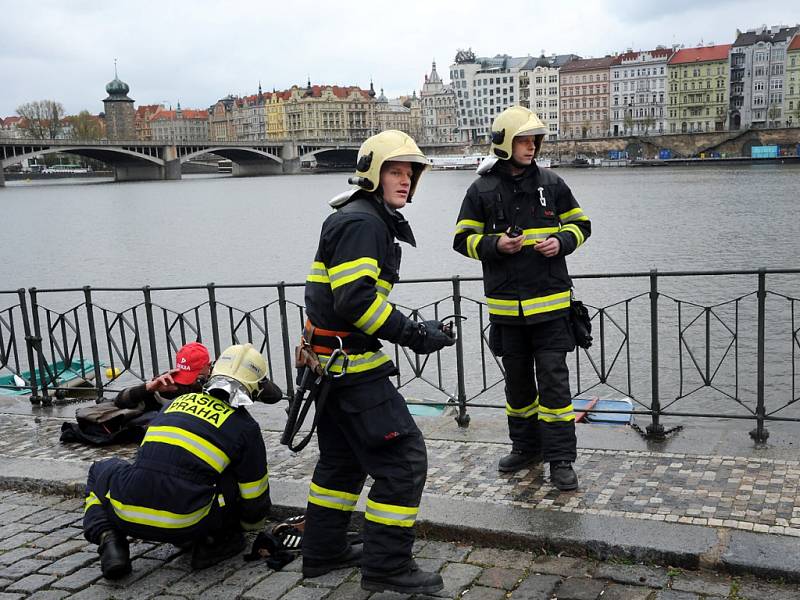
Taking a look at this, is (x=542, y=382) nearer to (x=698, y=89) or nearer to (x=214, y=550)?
(x=214, y=550)

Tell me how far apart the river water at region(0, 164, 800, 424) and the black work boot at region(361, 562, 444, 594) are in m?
5.20

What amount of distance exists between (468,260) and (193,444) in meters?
26.1

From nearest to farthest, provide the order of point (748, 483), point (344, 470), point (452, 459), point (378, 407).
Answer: point (378, 407) < point (344, 470) < point (748, 483) < point (452, 459)

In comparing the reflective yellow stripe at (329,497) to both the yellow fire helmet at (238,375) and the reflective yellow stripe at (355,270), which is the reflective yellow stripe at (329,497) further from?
the reflective yellow stripe at (355,270)

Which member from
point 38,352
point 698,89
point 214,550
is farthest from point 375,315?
point 698,89

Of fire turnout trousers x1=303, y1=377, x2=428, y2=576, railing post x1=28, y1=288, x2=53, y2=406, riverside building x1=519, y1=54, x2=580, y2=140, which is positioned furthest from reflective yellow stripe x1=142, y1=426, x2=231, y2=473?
riverside building x1=519, y1=54, x2=580, y2=140

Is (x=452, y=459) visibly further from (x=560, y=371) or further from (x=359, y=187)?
(x=359, y=187)

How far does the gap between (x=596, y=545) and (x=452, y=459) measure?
170 cm

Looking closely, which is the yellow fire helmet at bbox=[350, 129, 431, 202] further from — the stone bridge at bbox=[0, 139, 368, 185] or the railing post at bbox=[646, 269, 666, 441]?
the stone bridge at bbox=[0, 139, 368, 185]

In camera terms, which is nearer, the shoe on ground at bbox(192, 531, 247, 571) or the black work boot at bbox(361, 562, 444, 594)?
the black work boot at bbox(361, 562, 444, 594)

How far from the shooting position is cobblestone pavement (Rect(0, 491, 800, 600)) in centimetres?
412

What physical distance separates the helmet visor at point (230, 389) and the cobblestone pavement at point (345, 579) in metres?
0.82

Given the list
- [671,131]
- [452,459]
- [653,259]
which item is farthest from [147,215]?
[671,131]

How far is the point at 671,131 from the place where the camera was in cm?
12812
